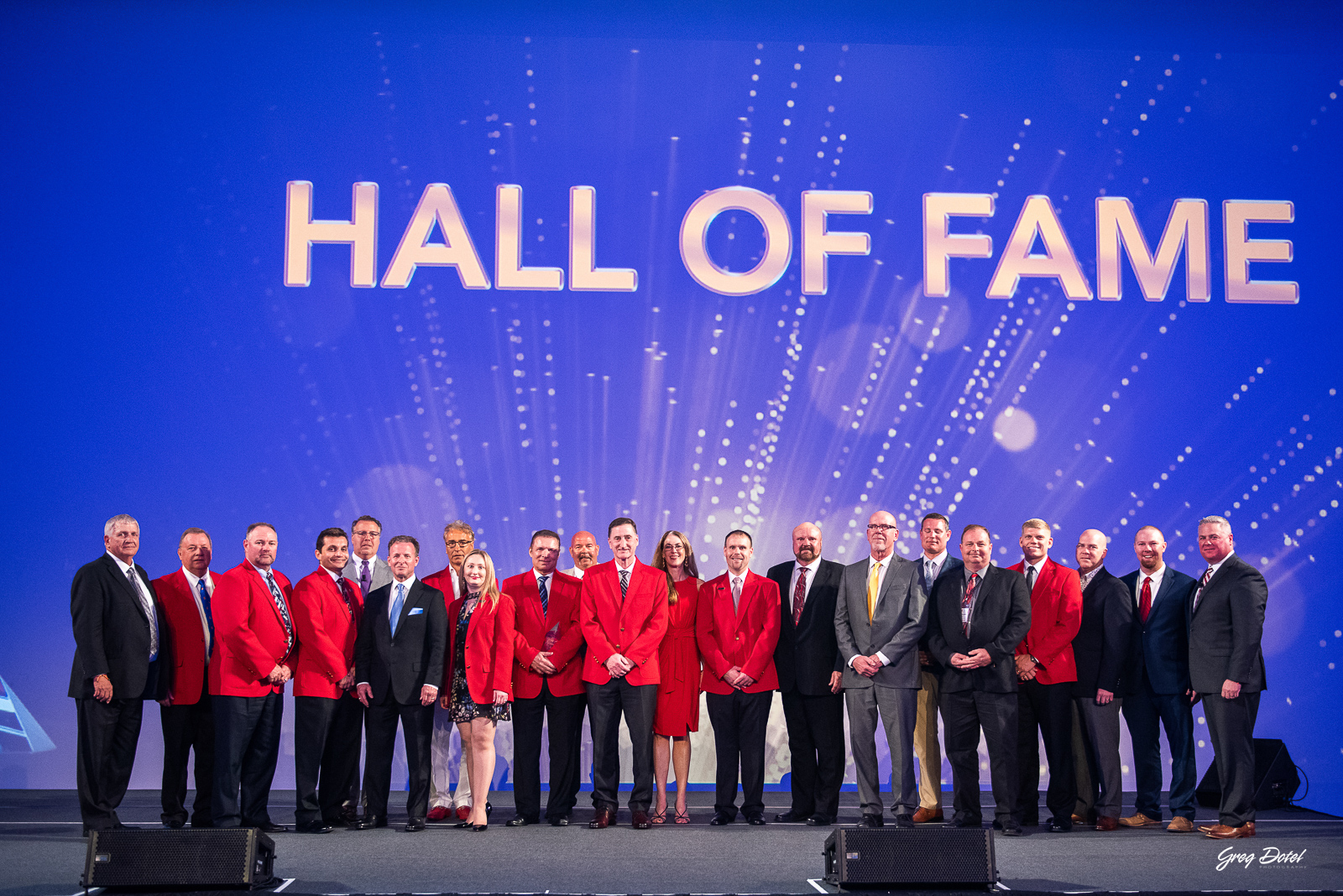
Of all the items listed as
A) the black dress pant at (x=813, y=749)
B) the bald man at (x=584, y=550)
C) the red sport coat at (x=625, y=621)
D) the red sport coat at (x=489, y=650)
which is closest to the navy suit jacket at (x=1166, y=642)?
the black dress pant at (x=813, y=749)

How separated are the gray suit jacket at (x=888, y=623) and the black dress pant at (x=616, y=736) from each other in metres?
0.94

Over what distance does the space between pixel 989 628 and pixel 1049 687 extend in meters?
0.57

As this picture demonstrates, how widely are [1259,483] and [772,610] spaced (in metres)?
3.51

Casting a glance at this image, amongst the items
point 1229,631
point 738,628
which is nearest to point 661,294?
point 738,628

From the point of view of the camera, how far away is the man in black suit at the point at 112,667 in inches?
184

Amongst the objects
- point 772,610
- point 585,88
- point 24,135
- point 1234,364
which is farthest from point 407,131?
point 1234,364

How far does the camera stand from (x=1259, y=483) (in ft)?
21.5

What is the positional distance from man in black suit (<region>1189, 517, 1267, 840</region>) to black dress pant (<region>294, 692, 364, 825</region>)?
12.9 ft

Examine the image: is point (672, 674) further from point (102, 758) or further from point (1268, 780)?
point (1268, 780)

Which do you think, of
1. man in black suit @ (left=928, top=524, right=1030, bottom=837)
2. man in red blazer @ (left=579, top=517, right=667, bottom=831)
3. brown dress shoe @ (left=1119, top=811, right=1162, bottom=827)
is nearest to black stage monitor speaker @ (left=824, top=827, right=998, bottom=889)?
man in black suit @ (left=928, top=524, right=1030, bottom=837)

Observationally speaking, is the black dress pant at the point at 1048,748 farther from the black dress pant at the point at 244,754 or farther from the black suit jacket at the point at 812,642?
the black dress pant at the point at 244,754

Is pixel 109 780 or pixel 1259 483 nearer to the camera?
pixel 109 780

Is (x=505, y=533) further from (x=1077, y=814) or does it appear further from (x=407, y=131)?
(x=1077, y=814)

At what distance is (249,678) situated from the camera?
4676 mm
